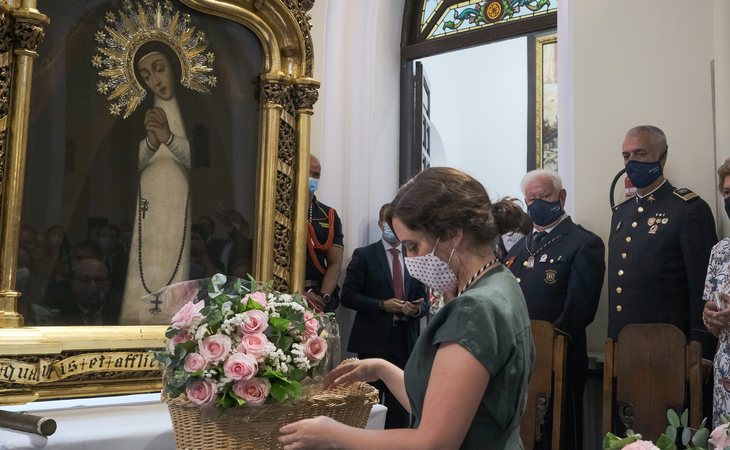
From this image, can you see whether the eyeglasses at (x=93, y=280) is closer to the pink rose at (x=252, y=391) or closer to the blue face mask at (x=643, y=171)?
the pink rose at (x=252, y=391)

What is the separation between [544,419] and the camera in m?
3.81

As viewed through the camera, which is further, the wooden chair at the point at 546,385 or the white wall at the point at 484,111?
the white wall at the point at 484,111

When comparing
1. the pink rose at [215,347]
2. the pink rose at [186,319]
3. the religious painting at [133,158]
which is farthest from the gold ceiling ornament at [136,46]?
the pink rose at [215,347]

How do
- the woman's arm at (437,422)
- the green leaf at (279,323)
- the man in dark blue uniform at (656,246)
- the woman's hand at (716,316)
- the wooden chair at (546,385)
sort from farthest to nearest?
1. the man in dark blue uniform at (656,246)
2. the wooden chair at (546,385)
3. the woman's hand at (716,316)
4. the green leaf at (279,323)
5. the woman's arm at (437,422)

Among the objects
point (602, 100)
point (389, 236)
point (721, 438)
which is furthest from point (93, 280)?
point (602, 100)

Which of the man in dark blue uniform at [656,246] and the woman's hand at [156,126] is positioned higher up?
the woman's hand at [156,126]

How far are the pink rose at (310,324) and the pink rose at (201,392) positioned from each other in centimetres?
34

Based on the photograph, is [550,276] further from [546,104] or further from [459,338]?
[459,338]

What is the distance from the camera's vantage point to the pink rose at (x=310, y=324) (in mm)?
2236

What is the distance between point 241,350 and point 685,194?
2.75 metres

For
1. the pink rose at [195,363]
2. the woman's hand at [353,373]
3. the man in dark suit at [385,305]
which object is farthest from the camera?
the man in dark suit at [385,305]

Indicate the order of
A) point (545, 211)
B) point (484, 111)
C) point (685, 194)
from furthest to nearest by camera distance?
point (484, 111) → point (545, 211) → point (685, 194)

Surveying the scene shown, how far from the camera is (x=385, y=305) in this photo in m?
4.80

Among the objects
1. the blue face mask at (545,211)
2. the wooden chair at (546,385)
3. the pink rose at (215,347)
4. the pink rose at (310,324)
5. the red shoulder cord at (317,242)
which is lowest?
the wooden chair at (546,385)
